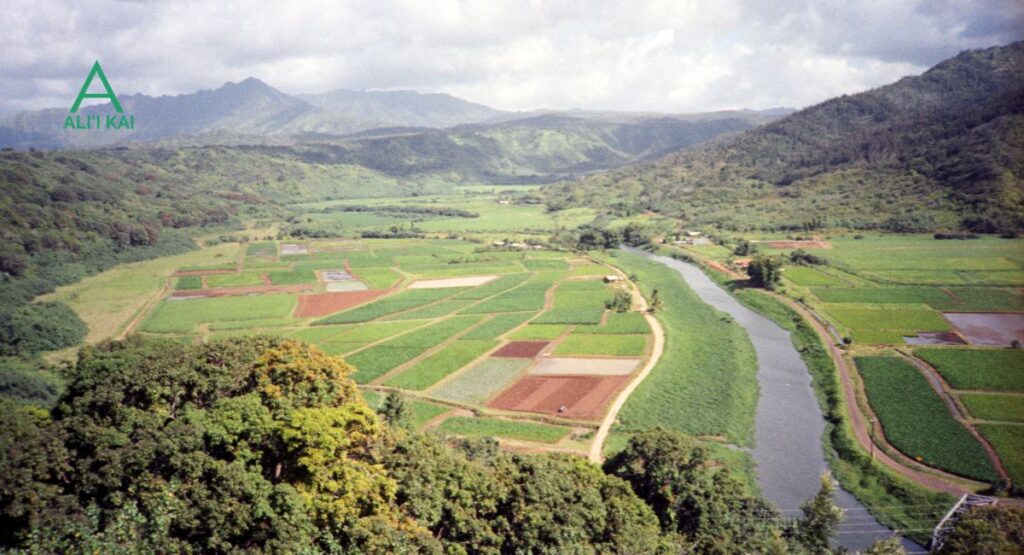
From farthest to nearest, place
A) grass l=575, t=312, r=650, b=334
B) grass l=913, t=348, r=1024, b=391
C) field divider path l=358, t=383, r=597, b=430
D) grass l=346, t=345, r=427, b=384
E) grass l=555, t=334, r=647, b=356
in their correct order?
grass l=575, t=312, r=650, b=334 → grass l=555, t=334, r=647, b=356 → grass l=346, t=345, r=427, b=384 → grass l=913, t=348, r=1024, b=391 → field divider path l=358, t=383, r=597, b=430

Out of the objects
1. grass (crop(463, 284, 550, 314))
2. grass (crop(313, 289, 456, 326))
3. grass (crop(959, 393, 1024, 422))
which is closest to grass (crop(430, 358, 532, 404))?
grass (crop(463, 284, 550, 314))

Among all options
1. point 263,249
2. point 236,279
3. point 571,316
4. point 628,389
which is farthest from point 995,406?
point 263,249

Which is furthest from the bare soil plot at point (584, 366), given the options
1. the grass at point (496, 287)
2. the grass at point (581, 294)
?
the grass at point (496, 287)

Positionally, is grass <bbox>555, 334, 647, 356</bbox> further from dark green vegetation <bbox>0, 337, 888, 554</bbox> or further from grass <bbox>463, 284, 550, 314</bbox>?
dark green vegetation <bbox>0, 337, 888, 554</bbox>

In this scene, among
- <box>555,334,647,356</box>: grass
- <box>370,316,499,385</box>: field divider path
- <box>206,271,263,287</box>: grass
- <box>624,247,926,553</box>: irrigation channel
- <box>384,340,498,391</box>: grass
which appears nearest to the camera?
<box>624,247,926,553</box>: irrigation channel

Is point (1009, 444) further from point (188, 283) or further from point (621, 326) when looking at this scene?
point (188, 283)
